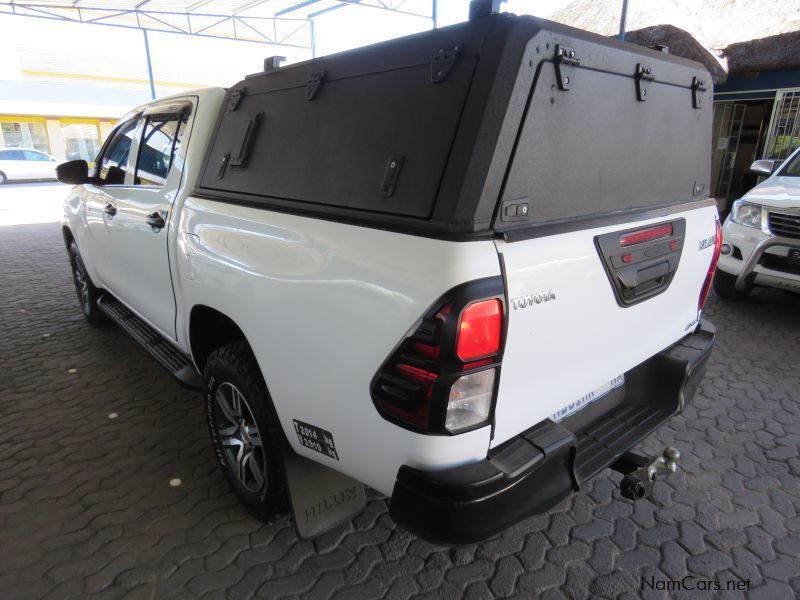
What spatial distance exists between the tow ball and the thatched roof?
32.5 ft

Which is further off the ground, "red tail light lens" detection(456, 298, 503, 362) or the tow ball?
"red tail light lens" detection(456, 298, 503, 362)

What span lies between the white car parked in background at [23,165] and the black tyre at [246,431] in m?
23.4

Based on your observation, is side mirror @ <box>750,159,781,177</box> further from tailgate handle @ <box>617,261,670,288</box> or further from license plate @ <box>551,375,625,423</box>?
license plate @ <box>551,375,625,423</box>

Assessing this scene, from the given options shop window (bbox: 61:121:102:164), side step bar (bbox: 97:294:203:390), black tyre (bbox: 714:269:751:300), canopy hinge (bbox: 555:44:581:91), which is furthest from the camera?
shop window (bbox: 61:121:102:164)

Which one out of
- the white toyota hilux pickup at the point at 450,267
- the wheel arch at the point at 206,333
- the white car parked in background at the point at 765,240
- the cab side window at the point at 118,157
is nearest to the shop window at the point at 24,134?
the cab side window at the point at 118,157

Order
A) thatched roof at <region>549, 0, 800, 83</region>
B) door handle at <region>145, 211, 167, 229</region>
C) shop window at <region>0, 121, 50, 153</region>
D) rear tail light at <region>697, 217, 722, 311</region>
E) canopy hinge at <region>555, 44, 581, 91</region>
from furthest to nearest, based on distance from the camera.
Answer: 1. shop window at <region>0, 121, 50, 153</region>
2. thatched roof at <region>549, 0, 800, 83</region>
3. door handle at <region>145, 211, 167, 229</region>
4. rear tail light at <region>697, 217, 722, 311</region>
5. canopy hinge at <region>555, 44, 581, 91</region>

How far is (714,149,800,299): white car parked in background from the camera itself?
4883mm

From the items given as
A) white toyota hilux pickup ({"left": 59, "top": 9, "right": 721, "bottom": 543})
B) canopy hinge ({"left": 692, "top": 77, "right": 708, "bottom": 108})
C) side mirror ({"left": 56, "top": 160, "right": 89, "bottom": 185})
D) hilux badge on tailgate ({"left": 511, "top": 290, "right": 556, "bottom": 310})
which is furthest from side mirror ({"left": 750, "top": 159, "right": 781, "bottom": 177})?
side mirror ({"left": 56, "top": 160, "right": 89, "bottom": 185})

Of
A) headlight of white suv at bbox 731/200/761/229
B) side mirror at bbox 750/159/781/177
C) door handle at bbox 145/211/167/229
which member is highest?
side mirror at bbox 750/159/781/177

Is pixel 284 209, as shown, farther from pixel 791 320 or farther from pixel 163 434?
pixel 791 320

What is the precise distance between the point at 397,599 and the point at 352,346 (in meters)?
1.16

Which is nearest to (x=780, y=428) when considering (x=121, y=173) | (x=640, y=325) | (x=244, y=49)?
(x=640, y=325)

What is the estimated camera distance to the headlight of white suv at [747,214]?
5191 mm

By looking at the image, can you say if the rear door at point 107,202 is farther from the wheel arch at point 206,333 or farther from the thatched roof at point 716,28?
the thatched roof at point 716,28
